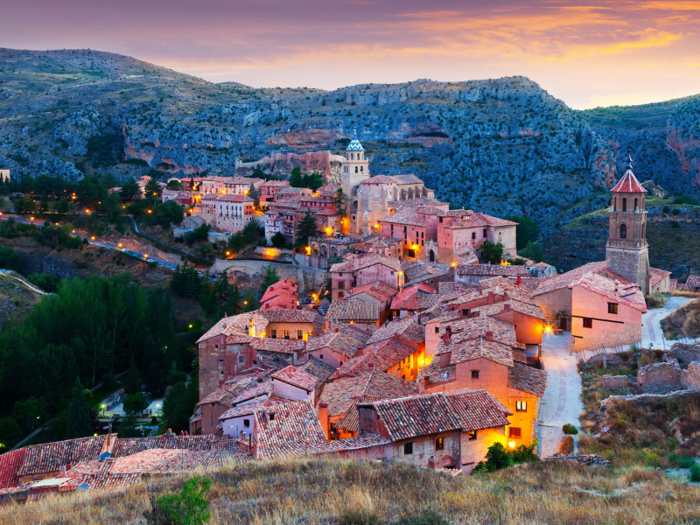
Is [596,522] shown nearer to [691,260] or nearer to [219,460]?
[219,460]

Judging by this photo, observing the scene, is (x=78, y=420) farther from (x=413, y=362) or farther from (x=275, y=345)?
(x=413, y=362)

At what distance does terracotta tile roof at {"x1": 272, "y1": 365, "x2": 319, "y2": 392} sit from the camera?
65.8 feet

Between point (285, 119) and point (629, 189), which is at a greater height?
point (285, 119)

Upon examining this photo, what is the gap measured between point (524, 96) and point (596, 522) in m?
87.8

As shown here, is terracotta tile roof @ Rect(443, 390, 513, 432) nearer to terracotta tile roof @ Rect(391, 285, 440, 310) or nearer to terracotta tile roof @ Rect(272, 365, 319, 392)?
terracotta tile roof @ Rect(272, 365, 319, 392)

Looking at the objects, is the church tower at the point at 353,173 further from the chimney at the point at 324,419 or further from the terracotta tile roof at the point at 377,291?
the chimney at the point at 324,419

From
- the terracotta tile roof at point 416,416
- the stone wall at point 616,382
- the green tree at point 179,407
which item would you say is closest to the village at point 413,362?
the terracotta tile roof at point 416,416

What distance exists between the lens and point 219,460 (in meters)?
14.3

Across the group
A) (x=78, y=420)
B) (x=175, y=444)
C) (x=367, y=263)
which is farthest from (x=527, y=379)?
(x=367, y=263)

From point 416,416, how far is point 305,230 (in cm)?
3506

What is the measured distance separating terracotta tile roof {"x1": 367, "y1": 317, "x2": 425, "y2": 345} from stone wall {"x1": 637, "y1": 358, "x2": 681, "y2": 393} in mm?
9928

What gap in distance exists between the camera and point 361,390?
19.2 m

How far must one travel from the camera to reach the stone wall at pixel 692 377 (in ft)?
46.9

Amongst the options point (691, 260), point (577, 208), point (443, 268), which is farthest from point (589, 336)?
point (577, 208)
